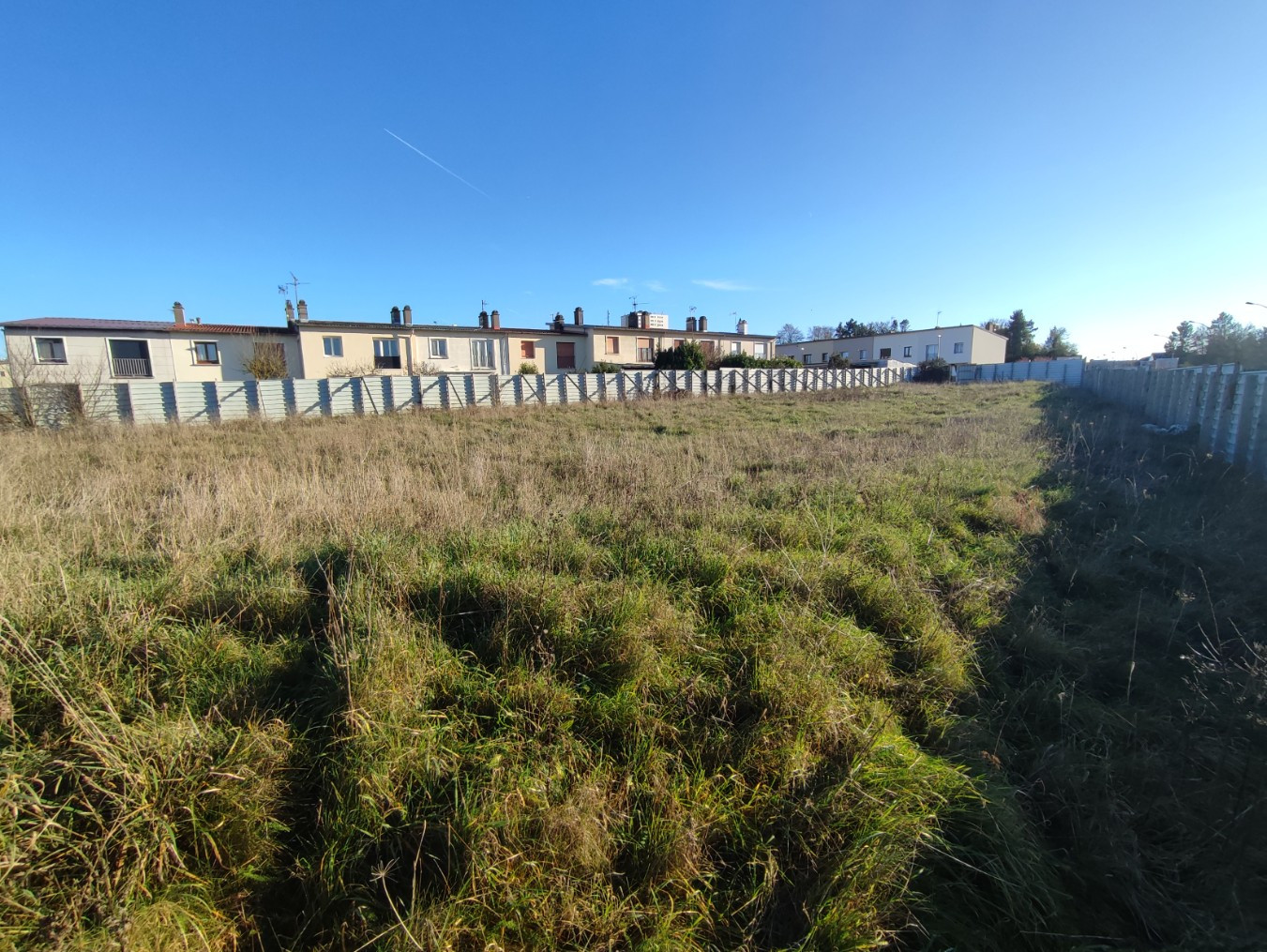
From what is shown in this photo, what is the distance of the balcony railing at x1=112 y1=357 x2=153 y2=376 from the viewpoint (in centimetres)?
3030

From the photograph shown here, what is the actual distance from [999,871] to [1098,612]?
292 centimetres

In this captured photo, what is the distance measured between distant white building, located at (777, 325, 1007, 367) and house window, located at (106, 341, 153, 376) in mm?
52877

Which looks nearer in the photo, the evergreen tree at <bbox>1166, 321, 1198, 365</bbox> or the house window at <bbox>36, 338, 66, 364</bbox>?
the house window at <bbox>36, 338, 66, 364</bbox>

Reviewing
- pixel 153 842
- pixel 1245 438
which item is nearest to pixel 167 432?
pixel 153 842

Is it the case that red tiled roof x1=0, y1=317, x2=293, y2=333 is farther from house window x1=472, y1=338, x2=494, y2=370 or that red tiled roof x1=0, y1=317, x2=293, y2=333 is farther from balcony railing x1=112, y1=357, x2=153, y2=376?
house window x1=472, y1=338, x2=494, y2=370

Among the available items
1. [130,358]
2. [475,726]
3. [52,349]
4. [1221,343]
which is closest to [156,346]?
[130,358]

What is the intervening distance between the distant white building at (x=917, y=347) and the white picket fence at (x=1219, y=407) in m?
42.3

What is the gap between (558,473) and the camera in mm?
7582

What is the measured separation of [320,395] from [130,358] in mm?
21094

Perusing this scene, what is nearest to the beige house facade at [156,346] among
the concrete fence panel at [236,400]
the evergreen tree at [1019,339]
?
the concrete fence panel at [236,400]

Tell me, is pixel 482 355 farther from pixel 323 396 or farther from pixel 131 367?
pixel 131 367

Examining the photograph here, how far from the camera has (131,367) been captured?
100ft

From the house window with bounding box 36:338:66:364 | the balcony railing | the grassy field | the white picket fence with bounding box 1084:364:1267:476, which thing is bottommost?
the grassy field

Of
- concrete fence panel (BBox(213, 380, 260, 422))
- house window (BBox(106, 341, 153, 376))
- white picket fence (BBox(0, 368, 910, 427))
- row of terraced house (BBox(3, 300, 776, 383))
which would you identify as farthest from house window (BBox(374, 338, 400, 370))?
concrete fence panel (BBox(213, 380, 260, 422))
